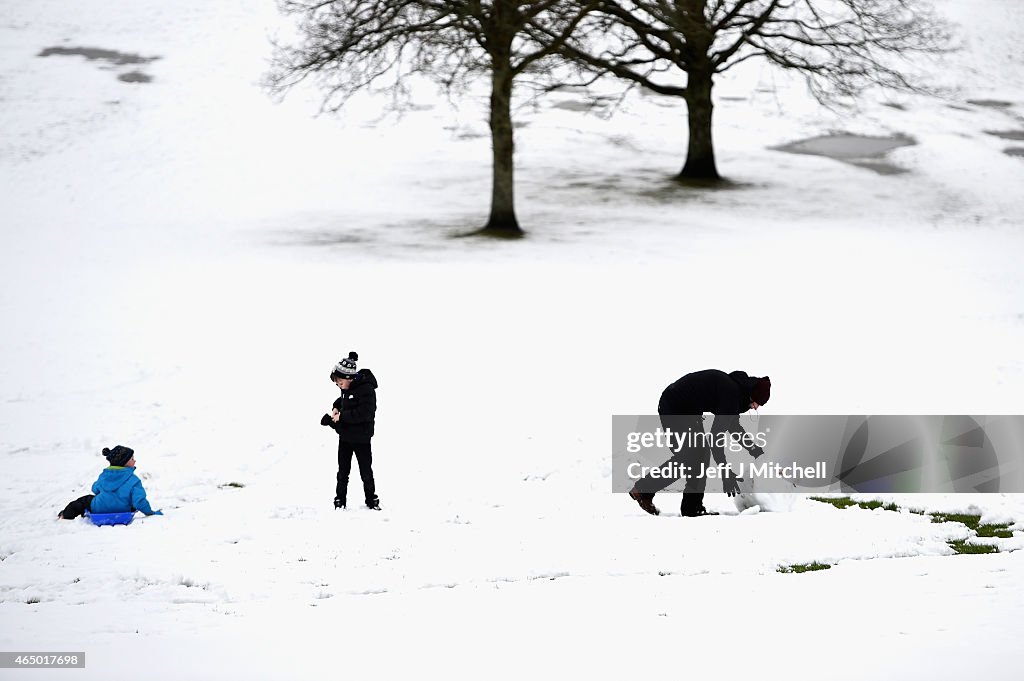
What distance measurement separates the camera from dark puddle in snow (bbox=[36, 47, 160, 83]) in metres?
34.0

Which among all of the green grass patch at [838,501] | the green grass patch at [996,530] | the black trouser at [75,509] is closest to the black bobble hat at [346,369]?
the black trouser at [75,509]

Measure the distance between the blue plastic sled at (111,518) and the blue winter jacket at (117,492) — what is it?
0.20 feet

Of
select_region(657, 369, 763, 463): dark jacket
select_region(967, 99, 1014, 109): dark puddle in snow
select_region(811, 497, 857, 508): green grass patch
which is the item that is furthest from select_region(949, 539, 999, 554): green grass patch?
select_region(967, 99, 1014, 109): dark puddle in snow

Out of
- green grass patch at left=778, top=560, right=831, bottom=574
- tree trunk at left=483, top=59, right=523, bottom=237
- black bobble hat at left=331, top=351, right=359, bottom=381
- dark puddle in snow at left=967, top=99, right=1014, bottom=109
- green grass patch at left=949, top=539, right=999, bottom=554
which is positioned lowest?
green grass patch at left=949, top=539, right=999, bottom=554

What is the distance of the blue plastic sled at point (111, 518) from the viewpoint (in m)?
7.75

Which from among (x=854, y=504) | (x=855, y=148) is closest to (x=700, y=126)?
(x=855, y=148)

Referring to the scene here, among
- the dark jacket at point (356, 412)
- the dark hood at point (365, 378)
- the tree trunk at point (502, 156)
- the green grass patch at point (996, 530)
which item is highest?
the tree trunk at point (502, 156)

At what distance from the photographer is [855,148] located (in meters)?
30.2

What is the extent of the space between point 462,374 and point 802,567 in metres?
6.30

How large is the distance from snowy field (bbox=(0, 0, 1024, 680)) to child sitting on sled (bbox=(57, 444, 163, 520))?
0.22 m

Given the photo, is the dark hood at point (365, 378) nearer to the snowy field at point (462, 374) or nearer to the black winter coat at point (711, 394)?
the snowy field at point (462, 374)

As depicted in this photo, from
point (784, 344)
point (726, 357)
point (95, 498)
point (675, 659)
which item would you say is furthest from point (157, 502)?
point (784, 344)

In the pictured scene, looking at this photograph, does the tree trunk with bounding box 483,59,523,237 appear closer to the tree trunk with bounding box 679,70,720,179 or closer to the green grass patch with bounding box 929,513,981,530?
the tree trunk with bounding box 679,70,720,179

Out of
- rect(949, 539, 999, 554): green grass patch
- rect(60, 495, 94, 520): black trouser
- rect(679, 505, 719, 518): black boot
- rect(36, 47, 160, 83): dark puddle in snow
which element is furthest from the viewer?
rect(36, 47, 160, 83): dark puddle in snow
